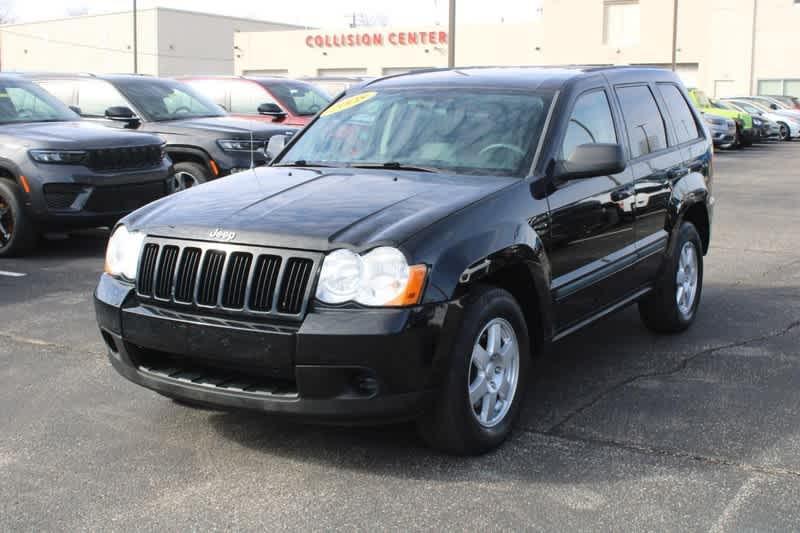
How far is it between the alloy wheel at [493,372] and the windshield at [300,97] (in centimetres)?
1036

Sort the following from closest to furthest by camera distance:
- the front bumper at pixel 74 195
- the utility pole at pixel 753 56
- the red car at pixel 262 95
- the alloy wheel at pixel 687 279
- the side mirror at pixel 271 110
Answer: the alloy wheel at pixel 687 279 < the front bumper at pixel 74 195 < the side mirror at pixel 271 110 < the red car at pixel 262 95 < the utility pole at pixel 753 56

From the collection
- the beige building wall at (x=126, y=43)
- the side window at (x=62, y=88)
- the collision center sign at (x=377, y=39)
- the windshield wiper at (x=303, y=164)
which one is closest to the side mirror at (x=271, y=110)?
the side window at (x=62, y=88)

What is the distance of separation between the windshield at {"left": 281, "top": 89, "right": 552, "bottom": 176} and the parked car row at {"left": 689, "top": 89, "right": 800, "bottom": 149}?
20656mm

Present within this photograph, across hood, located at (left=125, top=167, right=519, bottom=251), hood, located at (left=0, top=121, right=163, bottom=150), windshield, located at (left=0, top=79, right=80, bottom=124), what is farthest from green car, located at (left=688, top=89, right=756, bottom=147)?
hood, located at (left=125, top=167, right=519, bottom=251)

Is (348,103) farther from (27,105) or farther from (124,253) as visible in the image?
(27,105)

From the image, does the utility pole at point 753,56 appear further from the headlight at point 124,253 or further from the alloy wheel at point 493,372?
the headlight at point 124,253

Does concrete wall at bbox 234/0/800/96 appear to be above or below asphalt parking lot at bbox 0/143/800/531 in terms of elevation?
above

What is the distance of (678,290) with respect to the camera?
265 inches

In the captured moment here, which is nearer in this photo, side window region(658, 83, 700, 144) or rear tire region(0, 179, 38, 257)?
side window region(658, 83, 700, 144)

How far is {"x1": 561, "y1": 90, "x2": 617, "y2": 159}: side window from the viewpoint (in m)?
5.40

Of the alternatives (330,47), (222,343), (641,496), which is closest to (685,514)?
(641,496)

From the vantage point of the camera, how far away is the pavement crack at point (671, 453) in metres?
4.33

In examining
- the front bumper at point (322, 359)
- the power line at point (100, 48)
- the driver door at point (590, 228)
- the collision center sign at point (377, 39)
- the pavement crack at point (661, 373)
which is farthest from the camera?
the power line at point (100, 48)

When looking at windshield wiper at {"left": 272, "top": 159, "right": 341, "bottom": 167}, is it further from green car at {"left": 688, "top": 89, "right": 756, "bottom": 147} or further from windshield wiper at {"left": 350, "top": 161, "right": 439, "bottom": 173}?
green car at {"left": 688, "top": 89, "right": 756, "bottom": 147}
